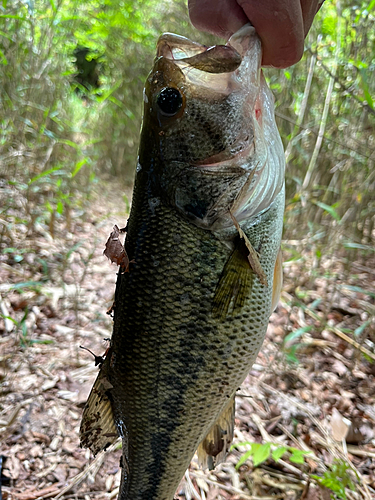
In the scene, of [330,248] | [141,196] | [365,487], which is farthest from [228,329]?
[330,248]

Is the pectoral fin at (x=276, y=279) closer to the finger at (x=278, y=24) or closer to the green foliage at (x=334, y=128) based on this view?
the finger at (x=278, y=24)

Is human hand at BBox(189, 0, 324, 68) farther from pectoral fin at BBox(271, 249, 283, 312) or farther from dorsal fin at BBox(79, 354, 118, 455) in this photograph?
dorsal fin at BBox(79, 354, 118, 455)

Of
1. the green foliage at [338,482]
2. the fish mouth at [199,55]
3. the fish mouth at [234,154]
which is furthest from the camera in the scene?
the green foliage at [338,482]

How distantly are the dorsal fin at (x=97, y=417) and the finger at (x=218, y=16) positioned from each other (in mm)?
1140

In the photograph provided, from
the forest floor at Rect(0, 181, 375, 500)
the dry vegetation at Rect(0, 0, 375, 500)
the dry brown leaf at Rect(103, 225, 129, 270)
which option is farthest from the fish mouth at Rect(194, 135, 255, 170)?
the forest floor at Rect(0, 181, 375, 500)

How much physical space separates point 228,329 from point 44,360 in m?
1.72

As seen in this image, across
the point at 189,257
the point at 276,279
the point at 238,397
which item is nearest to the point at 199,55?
A: the point at 189,257

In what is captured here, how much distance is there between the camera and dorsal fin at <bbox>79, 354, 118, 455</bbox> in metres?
1.20

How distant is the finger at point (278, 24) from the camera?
3.38 feet

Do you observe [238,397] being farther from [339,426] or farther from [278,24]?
[278,24]

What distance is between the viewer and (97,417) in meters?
1.21

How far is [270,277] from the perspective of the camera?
1.23 meters

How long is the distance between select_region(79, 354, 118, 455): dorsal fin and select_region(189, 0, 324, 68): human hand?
42.9 inches

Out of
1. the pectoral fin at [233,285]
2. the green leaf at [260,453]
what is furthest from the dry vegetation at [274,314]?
the pectoral fin at [233,285]
